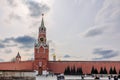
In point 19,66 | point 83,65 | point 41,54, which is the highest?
point 41,54

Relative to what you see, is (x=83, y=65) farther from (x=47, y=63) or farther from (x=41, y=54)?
(x=41, y=54)

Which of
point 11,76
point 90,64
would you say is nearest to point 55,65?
point 90,64

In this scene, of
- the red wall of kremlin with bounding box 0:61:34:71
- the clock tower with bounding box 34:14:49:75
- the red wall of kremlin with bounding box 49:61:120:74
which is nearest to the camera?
the clock tower with bounding box 34:14:49:75

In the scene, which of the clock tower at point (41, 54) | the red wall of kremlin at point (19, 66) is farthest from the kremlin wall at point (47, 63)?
the red wall of kremlin at point (19, 66)

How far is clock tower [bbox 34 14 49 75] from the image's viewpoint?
7900 centimetres

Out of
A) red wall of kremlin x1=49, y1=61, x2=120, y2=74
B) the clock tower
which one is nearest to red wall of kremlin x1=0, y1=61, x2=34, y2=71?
the clock tower

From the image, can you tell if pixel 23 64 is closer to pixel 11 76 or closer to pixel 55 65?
pixel 55 65

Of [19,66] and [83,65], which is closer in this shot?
[83,65]

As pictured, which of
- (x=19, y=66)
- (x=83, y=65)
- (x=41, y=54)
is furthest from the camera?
(x=19, y=66)

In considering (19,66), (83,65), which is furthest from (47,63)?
(19,66)

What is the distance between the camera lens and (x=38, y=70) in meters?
78.2

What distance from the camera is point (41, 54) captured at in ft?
262

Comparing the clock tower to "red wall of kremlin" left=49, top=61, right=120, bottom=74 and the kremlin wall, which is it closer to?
the kremlin wall

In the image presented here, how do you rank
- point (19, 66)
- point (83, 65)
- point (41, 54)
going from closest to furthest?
point (41, 54)
point (83, 65)
point (19, 66)
